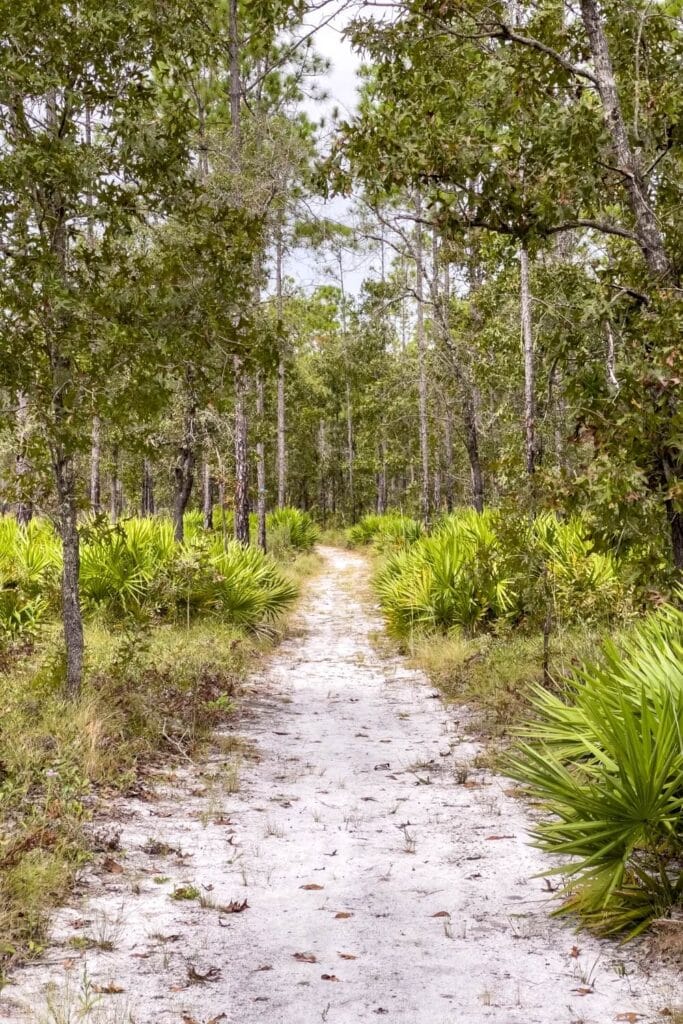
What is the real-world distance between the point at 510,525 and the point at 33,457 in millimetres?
4961

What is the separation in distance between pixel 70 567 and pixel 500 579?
595 cm

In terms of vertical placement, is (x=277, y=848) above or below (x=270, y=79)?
below

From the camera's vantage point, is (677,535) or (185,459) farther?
(185,459)

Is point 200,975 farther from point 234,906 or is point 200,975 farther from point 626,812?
point 626,812

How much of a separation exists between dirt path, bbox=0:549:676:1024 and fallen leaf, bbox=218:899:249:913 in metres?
0.04

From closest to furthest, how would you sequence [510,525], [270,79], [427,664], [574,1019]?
1. [574,1019]
2. [510,525]
3. [427,664]
4. [270,79]

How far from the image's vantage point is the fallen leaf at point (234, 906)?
14.2 ft

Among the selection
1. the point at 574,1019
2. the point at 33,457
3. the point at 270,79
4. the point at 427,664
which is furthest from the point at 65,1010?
the point at 270,79

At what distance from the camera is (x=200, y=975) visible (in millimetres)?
3590

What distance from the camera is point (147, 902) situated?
14.4 ft

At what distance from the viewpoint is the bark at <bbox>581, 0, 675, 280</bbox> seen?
561 centimetres

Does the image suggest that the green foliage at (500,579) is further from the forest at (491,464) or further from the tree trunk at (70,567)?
the tree trunk at (70,567)

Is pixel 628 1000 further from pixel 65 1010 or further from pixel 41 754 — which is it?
pixel 41 754

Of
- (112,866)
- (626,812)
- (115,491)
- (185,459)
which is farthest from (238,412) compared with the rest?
(115,491)
